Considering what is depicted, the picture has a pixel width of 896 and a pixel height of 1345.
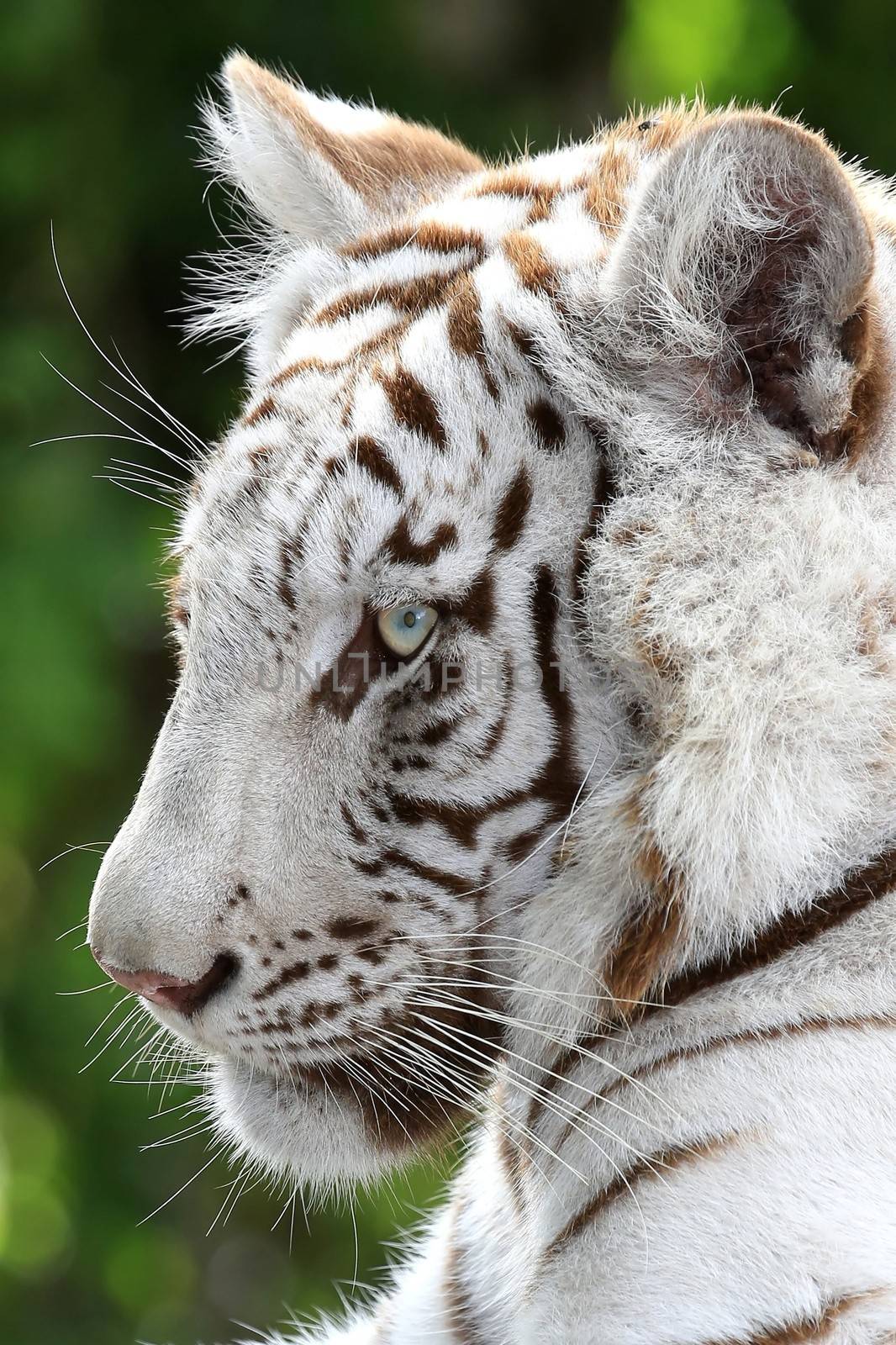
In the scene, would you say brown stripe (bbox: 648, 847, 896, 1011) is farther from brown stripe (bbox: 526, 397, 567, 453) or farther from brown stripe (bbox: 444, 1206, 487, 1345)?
brown stripe (bbox: 444, 1206, 487, 1345)

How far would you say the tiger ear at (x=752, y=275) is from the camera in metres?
0.98

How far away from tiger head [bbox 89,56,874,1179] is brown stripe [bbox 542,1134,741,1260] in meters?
0.14

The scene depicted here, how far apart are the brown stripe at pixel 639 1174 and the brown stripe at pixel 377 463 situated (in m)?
0.52

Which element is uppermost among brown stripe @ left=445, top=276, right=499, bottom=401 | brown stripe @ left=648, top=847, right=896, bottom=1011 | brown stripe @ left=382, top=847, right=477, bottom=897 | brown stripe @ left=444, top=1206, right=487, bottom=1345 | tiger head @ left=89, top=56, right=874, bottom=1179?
brown stripe @ left=445, top=276, right=499, bottom=401

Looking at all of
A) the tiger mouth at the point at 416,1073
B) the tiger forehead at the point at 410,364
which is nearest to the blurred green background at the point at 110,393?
the tiger forehead at the point at 410,364

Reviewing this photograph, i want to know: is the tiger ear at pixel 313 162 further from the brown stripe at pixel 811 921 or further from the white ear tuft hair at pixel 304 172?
the brown stripe at pixel 811 921

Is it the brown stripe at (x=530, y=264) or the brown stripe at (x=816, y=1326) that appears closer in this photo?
the brown stripe at (x=816, y=1326)

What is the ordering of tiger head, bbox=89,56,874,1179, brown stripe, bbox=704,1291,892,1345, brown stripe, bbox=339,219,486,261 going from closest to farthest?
brown stripe, bbox=704,1291,892,1345
tiger head, bbox=89,56,874,1179
brown stripe, bbox=339,219,486,261

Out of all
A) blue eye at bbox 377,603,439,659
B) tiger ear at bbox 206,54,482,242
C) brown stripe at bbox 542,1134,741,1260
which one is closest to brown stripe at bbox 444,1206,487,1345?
brown stripe at bbox 542,1134,741,1260

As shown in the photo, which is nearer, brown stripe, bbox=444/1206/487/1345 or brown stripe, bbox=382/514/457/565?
brown stripe, bbox=382/514/457/565

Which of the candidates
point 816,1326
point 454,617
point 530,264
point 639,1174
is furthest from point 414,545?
point 816,1326

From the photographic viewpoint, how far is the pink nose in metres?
1.11

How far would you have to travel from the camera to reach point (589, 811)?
1.09m

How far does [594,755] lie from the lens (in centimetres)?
109
